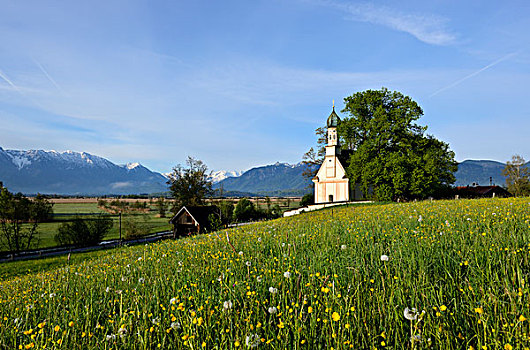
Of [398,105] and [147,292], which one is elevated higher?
[398,105]

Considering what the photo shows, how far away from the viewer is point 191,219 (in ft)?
150

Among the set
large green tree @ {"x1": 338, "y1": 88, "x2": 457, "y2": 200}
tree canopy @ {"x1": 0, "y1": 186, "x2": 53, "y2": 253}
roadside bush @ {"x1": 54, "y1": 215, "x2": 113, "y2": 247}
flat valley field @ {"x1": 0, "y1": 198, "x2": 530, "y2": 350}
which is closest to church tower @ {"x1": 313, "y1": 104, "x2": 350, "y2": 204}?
large green tree @ {"x1": 338, "y1": 88, "x2": 457, "y2": 200}

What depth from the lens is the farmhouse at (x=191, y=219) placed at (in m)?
44.8

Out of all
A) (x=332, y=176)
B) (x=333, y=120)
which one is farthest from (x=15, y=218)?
(x=333, y=120)

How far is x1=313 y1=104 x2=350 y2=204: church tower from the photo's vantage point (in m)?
49.3

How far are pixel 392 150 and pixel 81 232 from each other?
165 ft

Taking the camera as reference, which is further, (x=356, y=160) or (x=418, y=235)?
(x=356, y=160)

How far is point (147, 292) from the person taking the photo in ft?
15.6

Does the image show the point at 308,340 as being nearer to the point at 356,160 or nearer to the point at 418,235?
the point at 418,235

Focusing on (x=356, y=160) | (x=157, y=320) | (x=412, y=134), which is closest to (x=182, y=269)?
(x=157, y=320)

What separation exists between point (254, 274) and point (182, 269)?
5.95ft

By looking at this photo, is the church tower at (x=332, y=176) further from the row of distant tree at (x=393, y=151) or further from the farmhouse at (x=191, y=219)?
the farmhouse at (x=191, y=219)

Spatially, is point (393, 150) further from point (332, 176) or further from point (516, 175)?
point (516, 175)

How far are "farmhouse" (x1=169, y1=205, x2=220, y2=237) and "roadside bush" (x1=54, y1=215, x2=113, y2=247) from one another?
14480 millimetres
